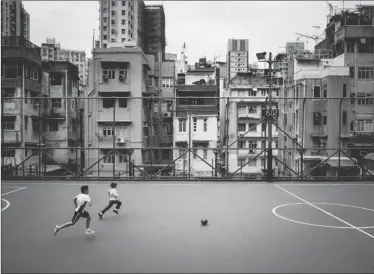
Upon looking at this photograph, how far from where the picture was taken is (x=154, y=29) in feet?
215

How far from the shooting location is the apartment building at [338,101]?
27375 mm

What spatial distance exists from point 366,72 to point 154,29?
44000 millimetres

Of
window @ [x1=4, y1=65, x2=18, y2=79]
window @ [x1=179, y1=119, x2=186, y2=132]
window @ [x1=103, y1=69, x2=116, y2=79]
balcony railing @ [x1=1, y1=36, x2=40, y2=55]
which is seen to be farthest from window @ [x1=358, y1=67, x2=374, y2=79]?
window @ [x1=4, y1=65, x2=18, y2=79]

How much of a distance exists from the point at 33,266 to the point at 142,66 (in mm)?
24757

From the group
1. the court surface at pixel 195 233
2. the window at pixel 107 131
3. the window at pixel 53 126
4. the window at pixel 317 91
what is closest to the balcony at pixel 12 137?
the window at pixel 53 126

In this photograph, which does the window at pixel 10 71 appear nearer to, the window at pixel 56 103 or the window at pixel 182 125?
the window at pixel 56 103

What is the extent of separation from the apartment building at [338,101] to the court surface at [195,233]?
53.4 ft

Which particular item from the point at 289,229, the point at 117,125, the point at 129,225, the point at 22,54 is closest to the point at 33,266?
the point at 129,225

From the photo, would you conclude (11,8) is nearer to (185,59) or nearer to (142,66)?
(185,59)

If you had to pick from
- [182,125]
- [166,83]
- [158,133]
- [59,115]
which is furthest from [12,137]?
[166,83]

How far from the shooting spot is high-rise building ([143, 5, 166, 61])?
62450 mm

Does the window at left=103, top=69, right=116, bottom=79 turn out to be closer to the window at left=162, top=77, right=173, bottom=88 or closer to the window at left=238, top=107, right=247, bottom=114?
the window at left=162, top=77, right=173, bottom=88

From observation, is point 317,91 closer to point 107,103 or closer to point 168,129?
point 168,129

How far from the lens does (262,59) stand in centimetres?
1501
